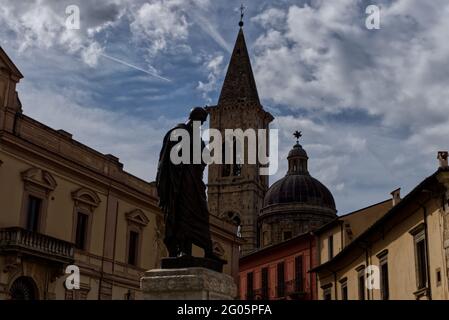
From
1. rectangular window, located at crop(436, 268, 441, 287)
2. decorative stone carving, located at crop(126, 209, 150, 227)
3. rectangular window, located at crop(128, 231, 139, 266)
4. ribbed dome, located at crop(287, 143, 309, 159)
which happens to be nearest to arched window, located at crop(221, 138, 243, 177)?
ribbed dome, located at crop(287, 143, 309, 159)

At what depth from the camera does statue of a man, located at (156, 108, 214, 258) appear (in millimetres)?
9648

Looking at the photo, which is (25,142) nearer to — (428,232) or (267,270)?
(428,232)

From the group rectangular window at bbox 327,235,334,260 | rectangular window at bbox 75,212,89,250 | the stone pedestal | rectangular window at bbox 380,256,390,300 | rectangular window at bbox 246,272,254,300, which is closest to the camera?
the stone pedestal

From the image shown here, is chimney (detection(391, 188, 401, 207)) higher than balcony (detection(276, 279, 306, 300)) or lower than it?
higher

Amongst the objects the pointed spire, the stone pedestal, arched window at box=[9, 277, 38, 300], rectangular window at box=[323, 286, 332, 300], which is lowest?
the stone pedestal

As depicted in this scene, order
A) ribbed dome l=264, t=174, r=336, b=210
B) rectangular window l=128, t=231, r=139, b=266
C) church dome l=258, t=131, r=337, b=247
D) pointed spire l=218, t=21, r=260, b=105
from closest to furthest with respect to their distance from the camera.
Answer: rectangular window l=128, t=231, r=139, b=266 → church dome l=258, t=131, r=337, b=247 → ribbed dome l=264, t=174, r=336, b=210 → pointed spire l=218, t=21, r=260, b=105

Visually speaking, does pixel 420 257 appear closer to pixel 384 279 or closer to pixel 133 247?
pixel 384 279

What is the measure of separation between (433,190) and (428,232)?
1470 mm

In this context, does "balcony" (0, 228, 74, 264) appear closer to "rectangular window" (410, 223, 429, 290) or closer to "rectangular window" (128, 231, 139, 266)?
"rectangular window" (128, 231, 139, 266)

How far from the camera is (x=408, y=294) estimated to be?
23781 mm

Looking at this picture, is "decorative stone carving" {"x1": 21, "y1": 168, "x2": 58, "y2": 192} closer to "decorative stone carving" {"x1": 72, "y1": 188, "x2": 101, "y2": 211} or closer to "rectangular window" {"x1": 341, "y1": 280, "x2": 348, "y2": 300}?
"decorative stone carving" {"x1": 72, "y1": 188, "x2": 101, "y2": 211}

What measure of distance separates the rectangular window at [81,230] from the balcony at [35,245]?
6.35 feet

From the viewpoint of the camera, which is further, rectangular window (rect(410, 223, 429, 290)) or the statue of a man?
rectangular window (rect(410, 223, 429, 290))

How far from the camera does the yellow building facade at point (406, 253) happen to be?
2105cm
